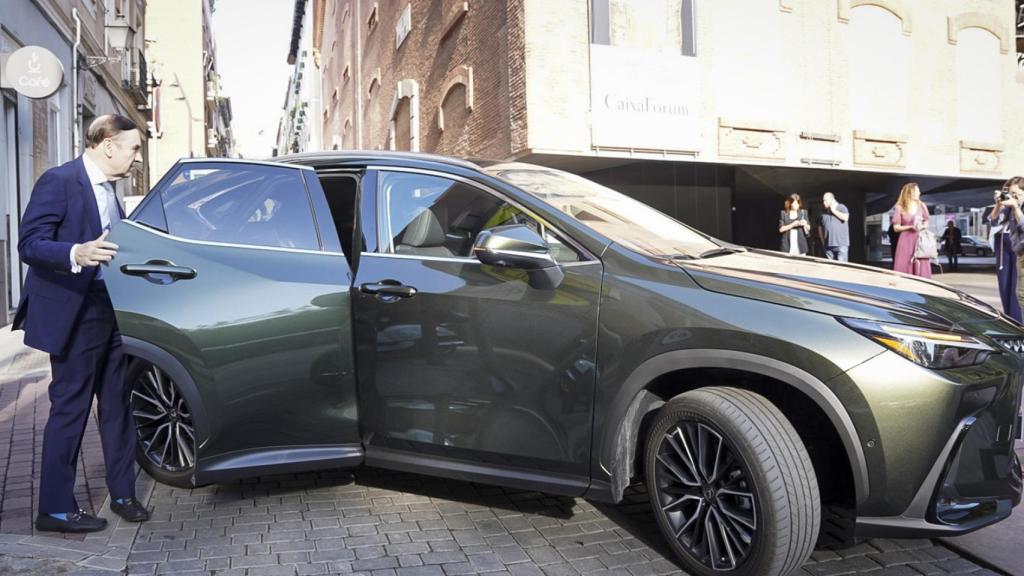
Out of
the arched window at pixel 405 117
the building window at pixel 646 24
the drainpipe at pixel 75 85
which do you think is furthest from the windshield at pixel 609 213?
the arched window at pixel 405 117

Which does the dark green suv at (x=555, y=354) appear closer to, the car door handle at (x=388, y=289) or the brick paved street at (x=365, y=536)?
the car door handle at (x=388, y=289)

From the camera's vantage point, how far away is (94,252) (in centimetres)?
324

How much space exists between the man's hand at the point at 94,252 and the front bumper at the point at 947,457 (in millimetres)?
2926

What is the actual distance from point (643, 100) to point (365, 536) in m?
15.8

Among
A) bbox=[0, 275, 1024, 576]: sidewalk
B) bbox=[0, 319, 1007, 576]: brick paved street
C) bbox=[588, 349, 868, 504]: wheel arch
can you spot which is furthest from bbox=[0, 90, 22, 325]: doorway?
bbox=[588, 349, 868, 504]: wheel arch

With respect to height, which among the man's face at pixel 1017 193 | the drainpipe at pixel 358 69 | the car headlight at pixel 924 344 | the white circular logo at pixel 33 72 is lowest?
the car headlight at pixel 924 344

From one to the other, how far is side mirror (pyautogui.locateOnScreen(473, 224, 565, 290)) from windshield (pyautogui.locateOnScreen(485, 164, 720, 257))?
0.30 meters

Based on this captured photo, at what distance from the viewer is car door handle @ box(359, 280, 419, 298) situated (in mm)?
3500

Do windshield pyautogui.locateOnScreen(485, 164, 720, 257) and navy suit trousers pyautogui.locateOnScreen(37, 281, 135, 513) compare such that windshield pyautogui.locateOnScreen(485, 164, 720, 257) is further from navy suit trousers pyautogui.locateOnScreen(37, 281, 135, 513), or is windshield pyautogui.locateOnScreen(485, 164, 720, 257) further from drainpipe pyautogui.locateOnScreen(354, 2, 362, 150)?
drainpipe pyautogui.locateOnScreen(354, 2, 362, 150)

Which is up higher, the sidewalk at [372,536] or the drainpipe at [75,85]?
the drainpipe at [75,85]

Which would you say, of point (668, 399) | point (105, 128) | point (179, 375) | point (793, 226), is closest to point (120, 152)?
point (105, 128)

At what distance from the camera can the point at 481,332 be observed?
3328 millimetres

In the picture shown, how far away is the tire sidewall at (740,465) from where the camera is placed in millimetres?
2785

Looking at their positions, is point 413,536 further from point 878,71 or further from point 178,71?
point 178,71
